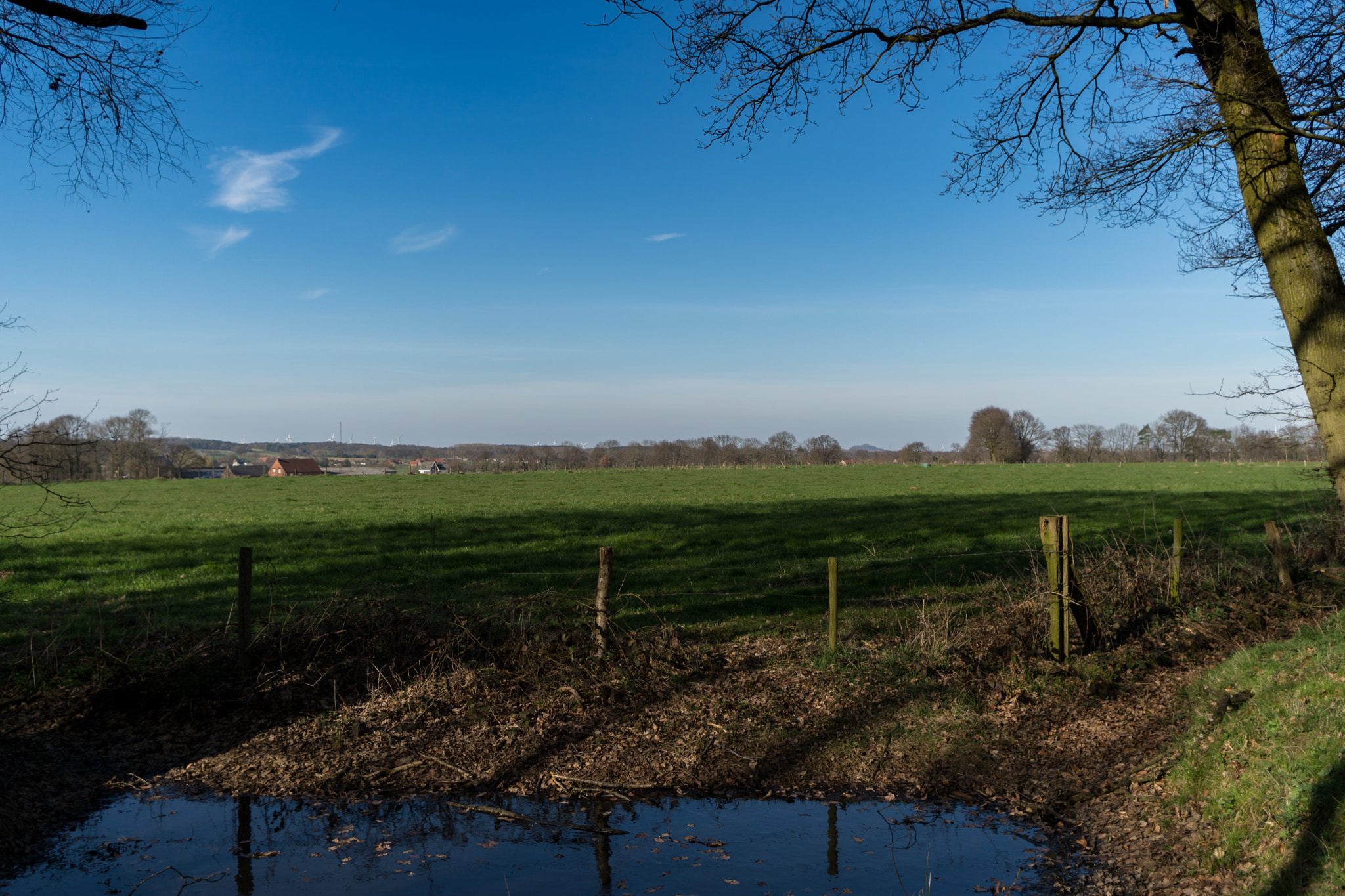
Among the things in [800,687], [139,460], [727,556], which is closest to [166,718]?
[800,687]

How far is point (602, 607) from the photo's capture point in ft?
27.2

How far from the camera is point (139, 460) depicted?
75938 millimetres

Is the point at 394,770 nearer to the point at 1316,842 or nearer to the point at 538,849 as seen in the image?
the point at 538,849

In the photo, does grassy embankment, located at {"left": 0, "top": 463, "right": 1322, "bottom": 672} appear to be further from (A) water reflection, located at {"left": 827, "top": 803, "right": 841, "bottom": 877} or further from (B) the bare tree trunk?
(B) the bare tree trunk

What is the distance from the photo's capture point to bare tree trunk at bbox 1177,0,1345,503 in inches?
300

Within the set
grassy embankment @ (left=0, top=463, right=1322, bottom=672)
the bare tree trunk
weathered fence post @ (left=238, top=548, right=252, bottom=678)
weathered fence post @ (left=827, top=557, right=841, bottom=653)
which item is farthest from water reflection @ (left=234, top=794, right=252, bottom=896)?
the bare tree trunk

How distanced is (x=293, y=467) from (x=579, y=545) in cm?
9100

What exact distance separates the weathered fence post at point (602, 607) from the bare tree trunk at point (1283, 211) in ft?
24.0

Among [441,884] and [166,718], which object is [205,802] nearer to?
[166,718]

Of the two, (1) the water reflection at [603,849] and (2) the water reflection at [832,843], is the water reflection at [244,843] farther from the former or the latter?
(2) the water reflection at [832,843]

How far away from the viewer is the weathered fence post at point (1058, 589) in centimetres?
834

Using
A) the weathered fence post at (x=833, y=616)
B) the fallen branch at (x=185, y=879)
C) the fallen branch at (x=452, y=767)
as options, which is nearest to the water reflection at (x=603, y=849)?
the fallen branch at (x=452, y=767)

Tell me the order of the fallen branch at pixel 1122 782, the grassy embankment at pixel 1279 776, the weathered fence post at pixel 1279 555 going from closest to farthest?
1. the grassy embankment at pixel 1279 776
2. the fallen branch at pixel 1122 782
3. the weathered fence post at pixel 1279 555

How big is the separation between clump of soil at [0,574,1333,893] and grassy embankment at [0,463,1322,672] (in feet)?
3.02
